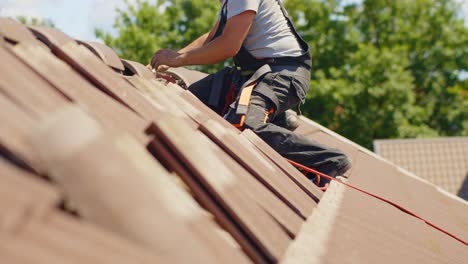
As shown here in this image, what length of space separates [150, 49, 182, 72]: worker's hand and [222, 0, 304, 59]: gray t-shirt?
387 millimetres

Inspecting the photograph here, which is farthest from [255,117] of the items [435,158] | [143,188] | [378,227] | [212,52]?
[435,158]

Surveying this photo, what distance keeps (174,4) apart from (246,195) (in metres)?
24.8

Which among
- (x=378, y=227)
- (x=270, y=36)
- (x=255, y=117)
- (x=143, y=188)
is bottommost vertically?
(x=378, y=227)

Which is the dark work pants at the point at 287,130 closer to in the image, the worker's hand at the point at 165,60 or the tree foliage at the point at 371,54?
the worker's hand at the point at 165,60

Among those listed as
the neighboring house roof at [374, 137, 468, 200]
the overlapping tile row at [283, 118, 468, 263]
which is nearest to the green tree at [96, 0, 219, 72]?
the neighboring house roof at [374, 137, 468, 200]

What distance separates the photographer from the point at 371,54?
22516mm

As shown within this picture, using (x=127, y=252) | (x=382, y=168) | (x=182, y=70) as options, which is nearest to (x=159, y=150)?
(x=127, y=252)

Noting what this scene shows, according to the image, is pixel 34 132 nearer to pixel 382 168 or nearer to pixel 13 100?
pixel 13 100

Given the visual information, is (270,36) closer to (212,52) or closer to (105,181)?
(212,52)

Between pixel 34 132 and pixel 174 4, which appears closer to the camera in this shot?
pixel 34 132

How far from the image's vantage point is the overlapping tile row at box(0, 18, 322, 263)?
93 centimetres

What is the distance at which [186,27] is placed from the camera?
2558 cm

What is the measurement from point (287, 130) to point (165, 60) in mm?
812

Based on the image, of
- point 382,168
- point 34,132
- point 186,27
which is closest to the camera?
point 34,132
